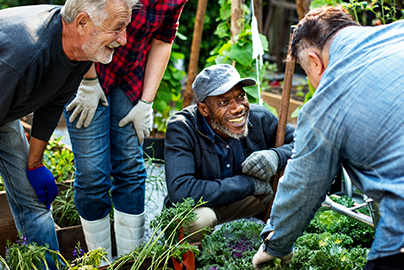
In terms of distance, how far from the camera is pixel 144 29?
196 centimetres

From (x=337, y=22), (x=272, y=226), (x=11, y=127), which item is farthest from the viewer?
(x=11, y=127)

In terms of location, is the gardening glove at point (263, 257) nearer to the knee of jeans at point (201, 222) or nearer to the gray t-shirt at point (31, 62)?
the knee of jeans at point (201, 222)

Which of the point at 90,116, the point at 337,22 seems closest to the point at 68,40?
the point at 90,116

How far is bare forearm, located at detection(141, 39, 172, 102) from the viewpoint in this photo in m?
2.11

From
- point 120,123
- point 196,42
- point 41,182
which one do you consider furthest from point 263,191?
point 196,42

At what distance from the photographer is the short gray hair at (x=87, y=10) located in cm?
147

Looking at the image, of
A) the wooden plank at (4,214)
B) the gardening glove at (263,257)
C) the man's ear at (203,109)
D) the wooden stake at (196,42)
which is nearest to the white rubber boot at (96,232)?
the wooden plank at (4,214)

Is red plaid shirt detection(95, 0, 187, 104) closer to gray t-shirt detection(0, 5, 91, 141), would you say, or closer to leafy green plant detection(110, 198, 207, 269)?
gray t-shirt detection(0, 5, 91, 141)

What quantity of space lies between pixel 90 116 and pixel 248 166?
0.91 m

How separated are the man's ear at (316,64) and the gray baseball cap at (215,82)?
2.94 feet

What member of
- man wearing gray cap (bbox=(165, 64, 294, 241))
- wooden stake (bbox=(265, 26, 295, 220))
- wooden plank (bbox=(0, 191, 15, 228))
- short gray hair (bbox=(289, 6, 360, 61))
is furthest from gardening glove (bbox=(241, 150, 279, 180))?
wooden plank (bbox=(0, 191, 15, 228))

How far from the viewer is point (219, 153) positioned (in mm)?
2311

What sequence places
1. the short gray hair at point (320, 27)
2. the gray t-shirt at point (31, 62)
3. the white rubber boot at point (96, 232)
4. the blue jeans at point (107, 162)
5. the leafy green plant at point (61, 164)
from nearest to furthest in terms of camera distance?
the short gray hair at point (320, 27) → the gray t-shirt at point (31, 62) → the blue jeans at point (107, 162) → the white rubber boot at point (96, 232) → the leafy green plant at point (61, 164)

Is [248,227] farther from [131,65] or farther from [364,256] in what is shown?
[131,65]
